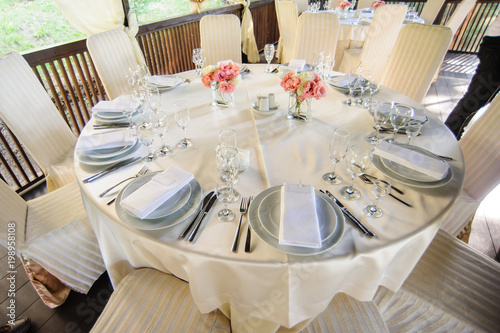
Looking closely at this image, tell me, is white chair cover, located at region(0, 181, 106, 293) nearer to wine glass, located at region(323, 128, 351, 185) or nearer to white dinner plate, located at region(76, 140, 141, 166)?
white dinner plate, located at region(76, 140, 141, 166)

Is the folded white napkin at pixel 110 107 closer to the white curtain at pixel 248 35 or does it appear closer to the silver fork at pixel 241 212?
the silver fork at pixel 241 212

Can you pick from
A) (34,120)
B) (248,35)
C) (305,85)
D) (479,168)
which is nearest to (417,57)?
(479,168)

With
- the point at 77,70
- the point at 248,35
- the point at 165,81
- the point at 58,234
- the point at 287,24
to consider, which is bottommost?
the point at 248,35

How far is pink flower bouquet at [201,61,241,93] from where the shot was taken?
1520 millimetres

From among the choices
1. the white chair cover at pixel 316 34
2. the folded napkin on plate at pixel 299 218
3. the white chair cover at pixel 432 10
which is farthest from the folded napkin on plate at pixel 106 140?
the white chair cover at pixel 432 10

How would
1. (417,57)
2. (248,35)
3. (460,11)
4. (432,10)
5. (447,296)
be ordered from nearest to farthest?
1. (447,296)
2. (417,57)
3. (460,11)
4. (432,10)
5. (248,35)

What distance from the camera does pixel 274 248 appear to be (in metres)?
0.84

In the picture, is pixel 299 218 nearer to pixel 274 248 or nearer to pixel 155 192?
pixel 274 248

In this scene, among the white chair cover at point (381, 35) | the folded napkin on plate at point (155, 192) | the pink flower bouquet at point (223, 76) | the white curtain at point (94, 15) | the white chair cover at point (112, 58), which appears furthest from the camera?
the white chair cover at point (381, 35)

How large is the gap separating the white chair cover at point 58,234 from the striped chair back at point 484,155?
2081 millimetres

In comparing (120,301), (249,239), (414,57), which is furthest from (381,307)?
(414,57)

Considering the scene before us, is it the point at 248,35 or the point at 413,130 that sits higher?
the point at 413,130

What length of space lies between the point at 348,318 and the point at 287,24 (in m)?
4.03

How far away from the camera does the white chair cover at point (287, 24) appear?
372cm
